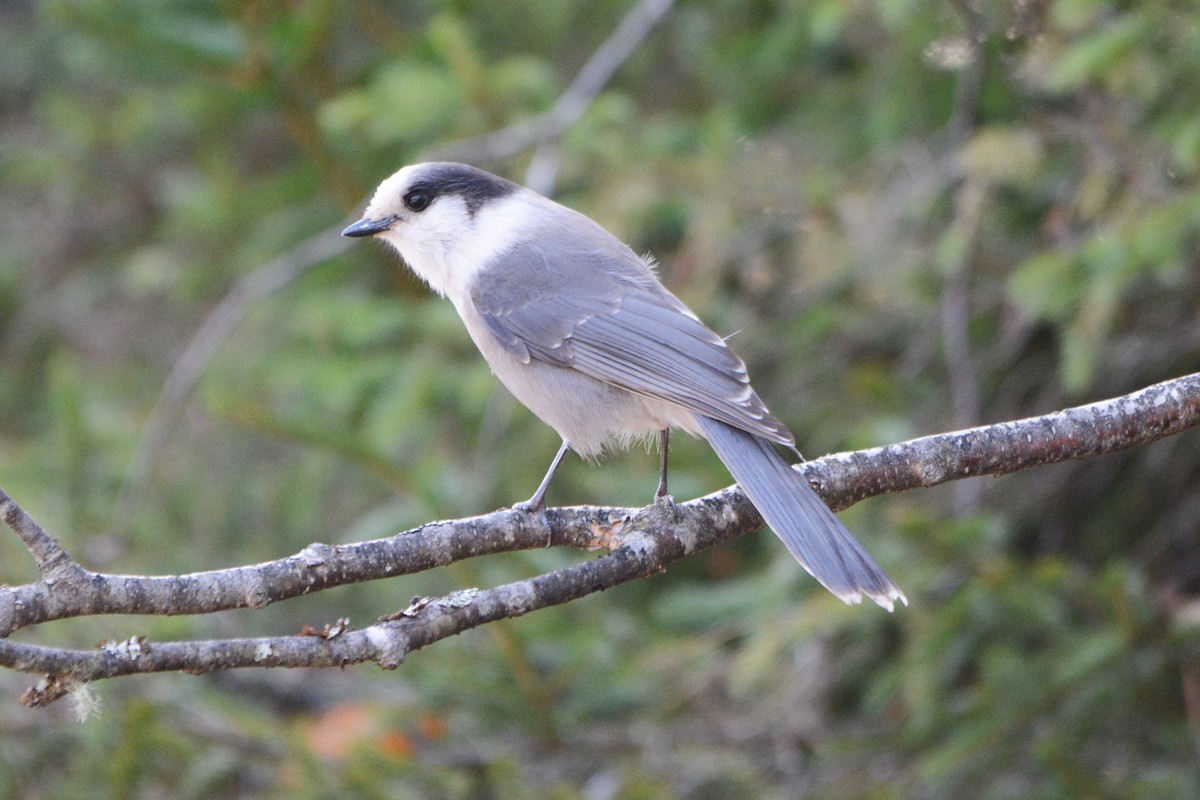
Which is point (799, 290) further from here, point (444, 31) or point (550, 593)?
point (550, 593)

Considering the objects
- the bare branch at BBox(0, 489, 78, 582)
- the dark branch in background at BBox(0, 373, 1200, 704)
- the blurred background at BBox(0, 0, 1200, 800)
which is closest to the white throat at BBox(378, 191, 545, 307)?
the blurred background at BBox(0, 0, 1200, 800)

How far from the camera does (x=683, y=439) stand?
4805mm

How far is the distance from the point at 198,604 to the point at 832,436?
3.04m

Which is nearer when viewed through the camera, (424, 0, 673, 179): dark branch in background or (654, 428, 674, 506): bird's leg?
(654, 428, 674, 506): bird's leg

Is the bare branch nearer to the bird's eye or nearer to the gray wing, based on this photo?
the gray wing

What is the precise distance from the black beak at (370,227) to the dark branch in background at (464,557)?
1382 mm

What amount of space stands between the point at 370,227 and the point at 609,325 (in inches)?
30.9

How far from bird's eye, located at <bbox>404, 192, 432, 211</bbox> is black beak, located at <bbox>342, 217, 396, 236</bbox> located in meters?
0.06

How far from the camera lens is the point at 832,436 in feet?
14.6

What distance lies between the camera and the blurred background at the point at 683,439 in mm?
3309

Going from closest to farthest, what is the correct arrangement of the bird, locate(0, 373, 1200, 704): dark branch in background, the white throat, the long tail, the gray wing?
locate(0, 373, 1200, 704): dark branch in background
the long tail
the bird
the gray wing
the white throat

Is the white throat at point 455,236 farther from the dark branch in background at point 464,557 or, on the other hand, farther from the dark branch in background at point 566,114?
the dark branch in background at point 464,557

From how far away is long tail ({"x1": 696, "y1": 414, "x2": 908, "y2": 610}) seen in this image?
2381 millimetres

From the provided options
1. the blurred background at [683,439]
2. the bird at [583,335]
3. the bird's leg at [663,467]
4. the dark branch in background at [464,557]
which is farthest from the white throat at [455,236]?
the dark branch in background at [464,557]
